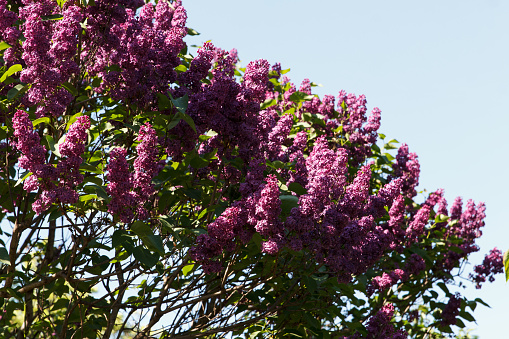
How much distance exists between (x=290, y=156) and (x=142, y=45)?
184cm

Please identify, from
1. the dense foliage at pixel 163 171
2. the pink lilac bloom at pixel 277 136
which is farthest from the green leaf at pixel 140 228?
the pink lilac bloom at pixel 277 136

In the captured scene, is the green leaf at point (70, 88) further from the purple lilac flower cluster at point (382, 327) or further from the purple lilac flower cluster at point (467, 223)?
the purple lilac flower cluster at point (467, 223)

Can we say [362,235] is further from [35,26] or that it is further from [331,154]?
[35,26]

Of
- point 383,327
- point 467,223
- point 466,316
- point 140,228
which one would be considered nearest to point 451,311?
point 466,316

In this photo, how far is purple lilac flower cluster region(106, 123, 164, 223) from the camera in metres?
3.99

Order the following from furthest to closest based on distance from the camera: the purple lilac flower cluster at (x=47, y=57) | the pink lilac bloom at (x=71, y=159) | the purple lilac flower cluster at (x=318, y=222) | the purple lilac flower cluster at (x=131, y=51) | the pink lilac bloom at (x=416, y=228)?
the pink lilac bloom at (x=416, y=228) → the purple lilac flower cluster at (x=131, y=51) → the purple lilac flower cluster at (x=47, y=57) → the purple lilac flower cluster at (x=318, y=222) → the pink lilac bloom at (x=71, y=159)

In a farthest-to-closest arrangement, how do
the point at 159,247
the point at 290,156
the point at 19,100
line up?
the point at 290,156 < the point at 19,100 < the point at 159,247

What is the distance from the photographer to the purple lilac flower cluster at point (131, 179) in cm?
399

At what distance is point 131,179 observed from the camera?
4203mm

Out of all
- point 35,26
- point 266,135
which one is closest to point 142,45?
point 35,26

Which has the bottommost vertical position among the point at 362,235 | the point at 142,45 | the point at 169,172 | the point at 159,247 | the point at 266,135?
the point at 159,247

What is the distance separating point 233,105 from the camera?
4.77 meters

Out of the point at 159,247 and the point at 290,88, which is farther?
the point at 290,88

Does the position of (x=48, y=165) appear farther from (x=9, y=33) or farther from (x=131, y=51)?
(x=9, y=33)
